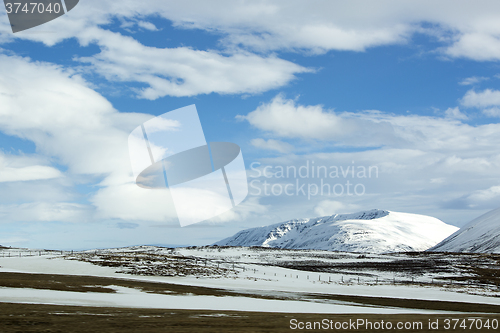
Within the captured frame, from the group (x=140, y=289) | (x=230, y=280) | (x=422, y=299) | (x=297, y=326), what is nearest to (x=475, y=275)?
(x=422, y=299)

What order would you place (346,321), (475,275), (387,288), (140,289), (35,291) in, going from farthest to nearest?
(475,275) < (387,288) < (140,289) < (35,291) < (346,321)

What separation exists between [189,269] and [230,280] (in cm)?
965

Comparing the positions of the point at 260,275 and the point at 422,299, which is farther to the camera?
the point at 260,275

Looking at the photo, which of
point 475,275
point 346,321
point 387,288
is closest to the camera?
point 346,321

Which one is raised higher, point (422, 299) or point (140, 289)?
point (140, 289)

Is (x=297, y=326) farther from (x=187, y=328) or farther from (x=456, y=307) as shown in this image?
(x=456, y=307)

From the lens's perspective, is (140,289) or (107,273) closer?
(140,289)

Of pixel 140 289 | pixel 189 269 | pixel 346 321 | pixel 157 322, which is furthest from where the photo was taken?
pixel 189 269

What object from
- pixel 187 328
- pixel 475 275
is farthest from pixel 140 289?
pixel 475 275

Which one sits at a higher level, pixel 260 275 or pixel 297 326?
pixel 297 326

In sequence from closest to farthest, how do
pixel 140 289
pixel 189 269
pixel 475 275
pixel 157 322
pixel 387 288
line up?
pixel 157 322
pixel 140 289
pixel 387 288
pixel 189 269
pixel 475 275

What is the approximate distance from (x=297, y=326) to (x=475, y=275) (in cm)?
6551

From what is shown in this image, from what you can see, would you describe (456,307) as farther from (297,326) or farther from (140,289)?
(140,289)

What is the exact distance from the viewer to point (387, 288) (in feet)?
158
